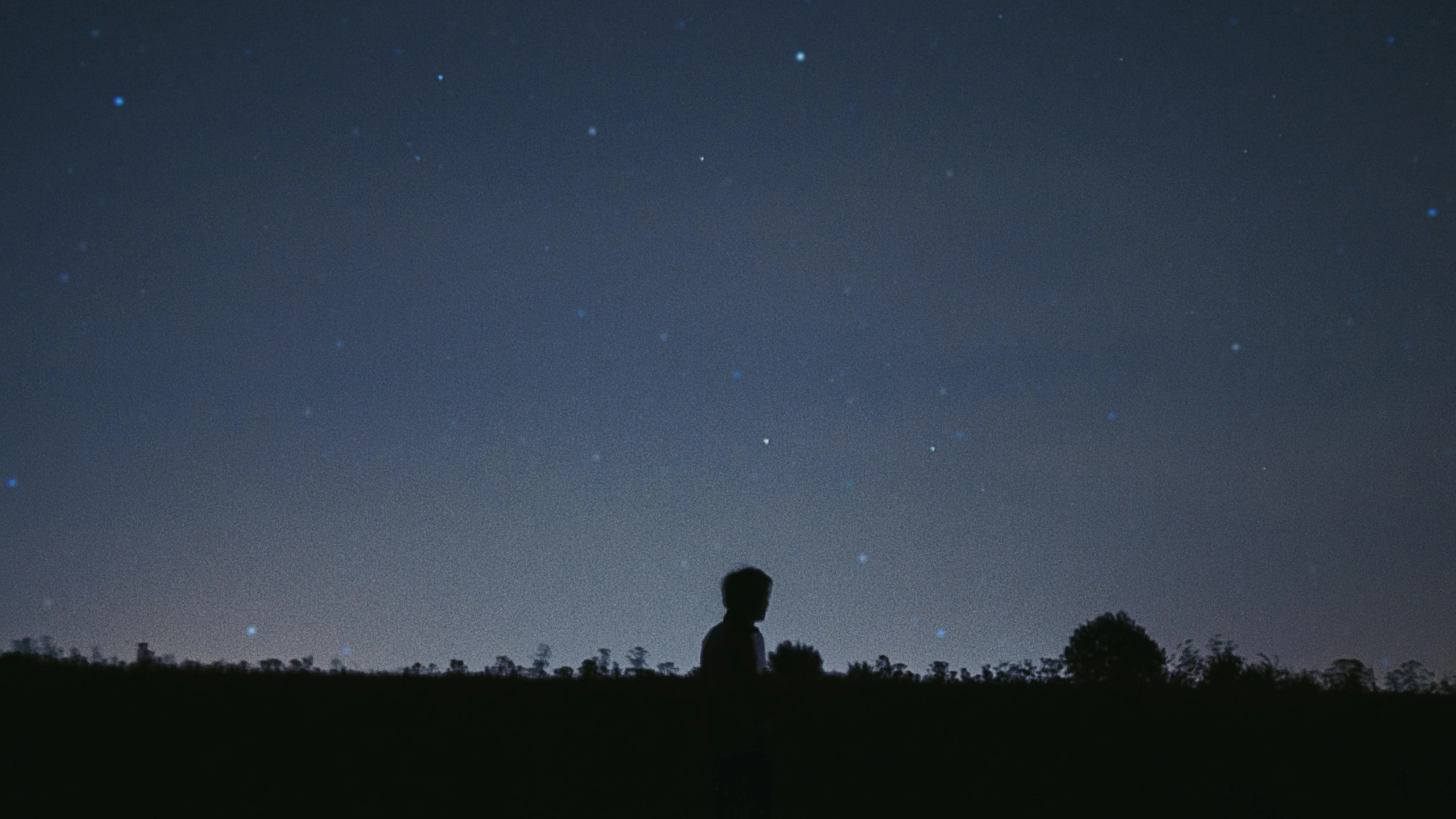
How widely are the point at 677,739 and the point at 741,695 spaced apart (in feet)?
25.0

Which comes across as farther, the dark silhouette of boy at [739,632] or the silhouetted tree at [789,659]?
the silhouetted tree at [789,659]

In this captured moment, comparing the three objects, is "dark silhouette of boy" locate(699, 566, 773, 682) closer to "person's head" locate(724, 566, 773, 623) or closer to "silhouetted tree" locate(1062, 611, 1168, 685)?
"person's head" locate(724, 566, 773, 623)

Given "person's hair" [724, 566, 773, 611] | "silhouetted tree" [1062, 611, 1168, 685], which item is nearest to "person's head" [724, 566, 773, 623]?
"person's hair" [724, 566, 773, 611]

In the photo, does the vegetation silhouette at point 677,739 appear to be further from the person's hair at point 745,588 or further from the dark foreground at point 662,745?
the person's hair at point 745,588

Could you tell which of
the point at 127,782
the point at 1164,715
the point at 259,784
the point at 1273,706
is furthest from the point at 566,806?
the point at 1273,706

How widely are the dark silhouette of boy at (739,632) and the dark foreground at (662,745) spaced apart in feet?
16.7

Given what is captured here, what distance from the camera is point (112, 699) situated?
13.3m

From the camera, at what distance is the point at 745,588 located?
233 inches

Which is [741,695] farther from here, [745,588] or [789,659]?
[789,659]

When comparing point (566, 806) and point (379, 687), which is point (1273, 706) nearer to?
point (566, 806)

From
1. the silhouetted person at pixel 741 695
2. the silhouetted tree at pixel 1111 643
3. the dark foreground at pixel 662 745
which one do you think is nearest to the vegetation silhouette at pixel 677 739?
the dark foreground at pixel 662 745

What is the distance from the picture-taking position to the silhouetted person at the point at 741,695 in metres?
5.84

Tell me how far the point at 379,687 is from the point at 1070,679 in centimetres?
1114

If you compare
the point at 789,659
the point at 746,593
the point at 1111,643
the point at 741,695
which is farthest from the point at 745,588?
the point at 1111,643
